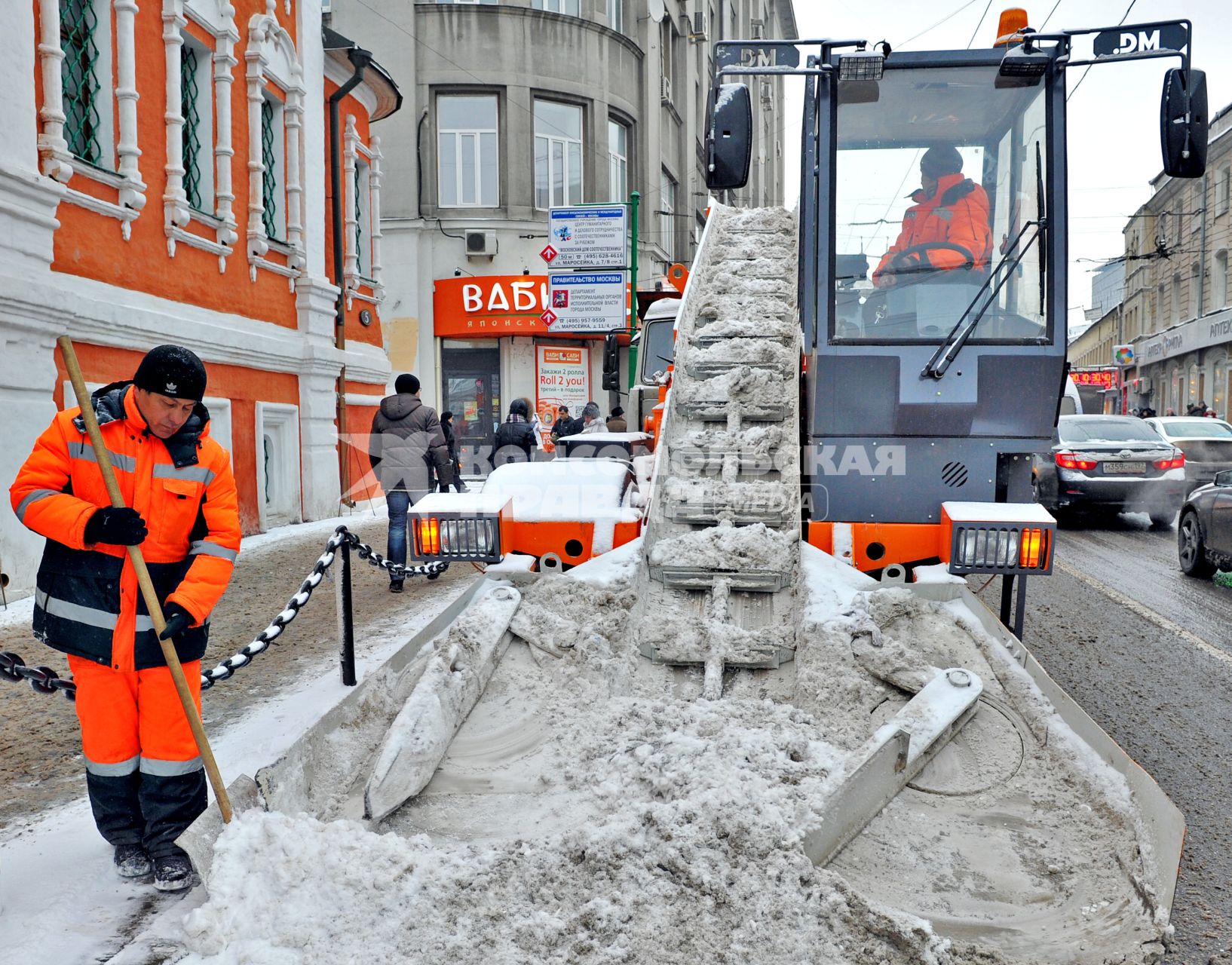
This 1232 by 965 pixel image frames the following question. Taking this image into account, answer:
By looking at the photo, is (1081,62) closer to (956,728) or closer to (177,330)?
(956,728)

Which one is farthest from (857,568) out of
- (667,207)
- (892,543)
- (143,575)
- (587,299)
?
(667,207)

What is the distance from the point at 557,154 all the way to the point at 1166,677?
68.0 feet

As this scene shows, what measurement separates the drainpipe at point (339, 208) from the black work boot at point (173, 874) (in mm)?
11462

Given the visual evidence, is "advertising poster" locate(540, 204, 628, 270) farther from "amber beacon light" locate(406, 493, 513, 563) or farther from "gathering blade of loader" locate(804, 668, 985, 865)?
"gathering blade of loader" locate(804, 668, 985, 865)

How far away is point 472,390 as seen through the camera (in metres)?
23.9

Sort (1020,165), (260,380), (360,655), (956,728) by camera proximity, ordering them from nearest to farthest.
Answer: (956,728)
(1020,165)
(360,655)
(260,380)

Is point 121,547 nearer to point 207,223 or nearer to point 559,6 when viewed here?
point 207,223

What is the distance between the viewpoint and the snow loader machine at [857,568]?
9.63ft

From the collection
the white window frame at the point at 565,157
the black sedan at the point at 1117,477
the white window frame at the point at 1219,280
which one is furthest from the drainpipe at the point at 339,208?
the white window frame at the point at 1219,280

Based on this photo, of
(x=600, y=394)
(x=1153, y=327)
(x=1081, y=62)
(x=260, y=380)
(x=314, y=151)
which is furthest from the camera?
(x=1153, y=327)

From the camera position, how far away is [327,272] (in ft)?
47.8

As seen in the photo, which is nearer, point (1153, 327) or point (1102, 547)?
point (1102, 547)

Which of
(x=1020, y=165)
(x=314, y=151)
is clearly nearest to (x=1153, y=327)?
(x=314, y=151)

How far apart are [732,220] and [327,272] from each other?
743 cm
